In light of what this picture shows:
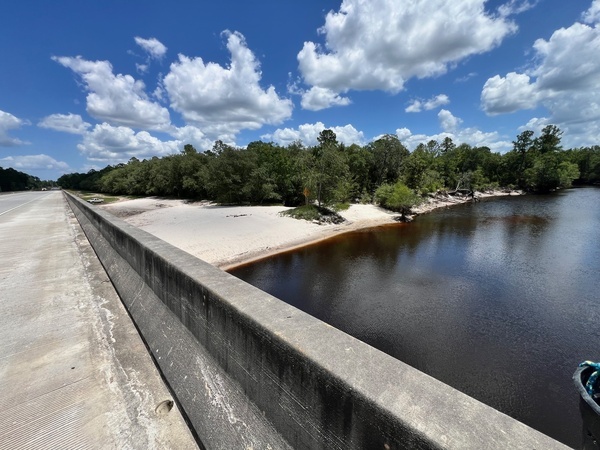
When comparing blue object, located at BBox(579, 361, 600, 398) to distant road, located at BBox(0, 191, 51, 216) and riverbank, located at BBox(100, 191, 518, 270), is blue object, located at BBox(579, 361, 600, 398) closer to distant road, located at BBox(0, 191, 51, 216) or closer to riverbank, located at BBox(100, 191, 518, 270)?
riverbank, located at BBox(100, 191, 518, 270)

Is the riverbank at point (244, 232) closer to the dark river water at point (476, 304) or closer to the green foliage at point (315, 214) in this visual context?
the green foliage at point (315, 214)

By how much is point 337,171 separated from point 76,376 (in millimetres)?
30190

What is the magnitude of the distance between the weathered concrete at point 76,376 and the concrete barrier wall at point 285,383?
0.27m

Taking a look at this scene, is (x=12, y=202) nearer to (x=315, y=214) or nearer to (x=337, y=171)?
(x=315, y=214)

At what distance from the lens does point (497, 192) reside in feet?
218

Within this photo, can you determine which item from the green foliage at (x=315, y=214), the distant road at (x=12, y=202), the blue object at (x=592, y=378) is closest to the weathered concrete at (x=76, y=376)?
the blue object at (x=592, y=378)

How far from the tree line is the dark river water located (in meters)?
15.2

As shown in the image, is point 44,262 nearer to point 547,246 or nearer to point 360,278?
point 360,278

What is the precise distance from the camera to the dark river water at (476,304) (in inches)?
286

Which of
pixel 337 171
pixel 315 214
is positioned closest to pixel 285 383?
pixel 315 214

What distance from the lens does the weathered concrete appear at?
8.07ft

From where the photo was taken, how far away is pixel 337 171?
31.5 metres

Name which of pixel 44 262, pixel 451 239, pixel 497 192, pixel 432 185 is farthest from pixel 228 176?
pixel 497 192

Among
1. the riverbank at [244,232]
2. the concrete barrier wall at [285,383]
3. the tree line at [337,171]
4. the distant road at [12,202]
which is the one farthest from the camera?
the tree line at [337,171]
